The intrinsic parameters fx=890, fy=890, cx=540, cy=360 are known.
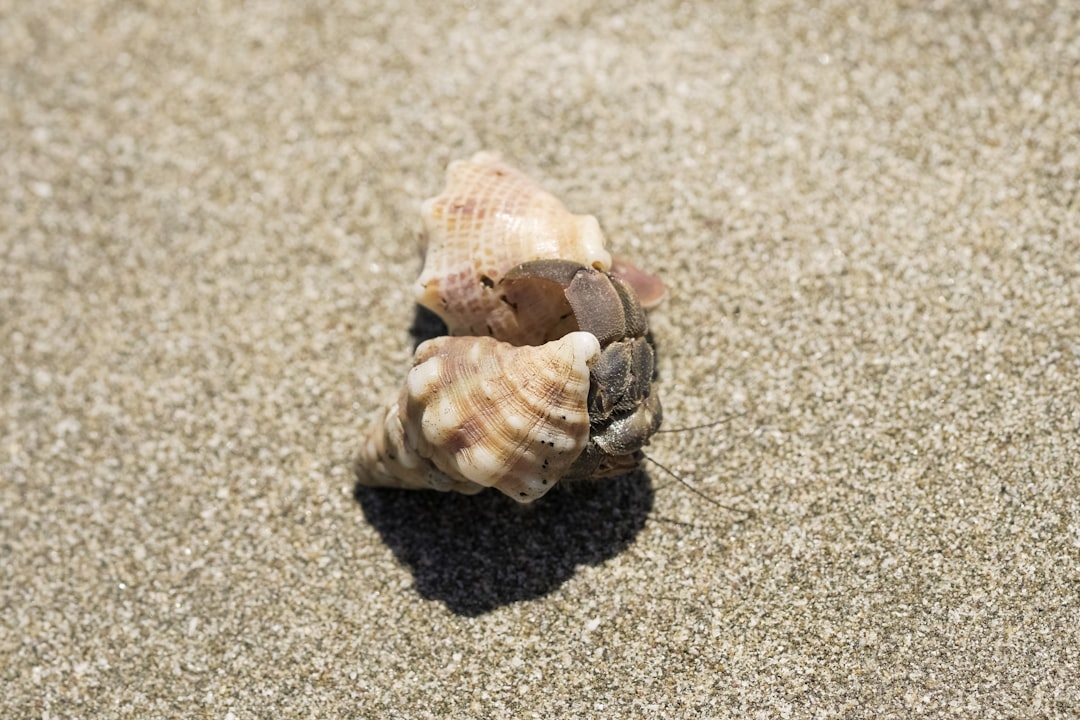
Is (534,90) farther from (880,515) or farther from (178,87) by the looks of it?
(880,515)

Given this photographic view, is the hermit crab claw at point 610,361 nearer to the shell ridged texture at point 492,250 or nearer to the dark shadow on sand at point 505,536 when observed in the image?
the shell ridged texture at point 492,250

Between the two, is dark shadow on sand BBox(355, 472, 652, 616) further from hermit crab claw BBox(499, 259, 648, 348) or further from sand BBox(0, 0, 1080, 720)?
hermit crab claw BBox(499, 259, 648, 348)

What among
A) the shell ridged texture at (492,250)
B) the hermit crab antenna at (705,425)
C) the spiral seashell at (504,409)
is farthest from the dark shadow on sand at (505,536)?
the shell ridged texture at (492,250)

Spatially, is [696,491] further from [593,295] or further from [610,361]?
[593,295]

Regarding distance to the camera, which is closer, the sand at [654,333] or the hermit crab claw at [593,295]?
the hermit crab claw at [593,295]

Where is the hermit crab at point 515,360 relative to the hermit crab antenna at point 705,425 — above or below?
above

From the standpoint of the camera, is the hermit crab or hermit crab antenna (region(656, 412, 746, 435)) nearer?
the hermit crab

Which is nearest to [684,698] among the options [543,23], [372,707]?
[372,707]

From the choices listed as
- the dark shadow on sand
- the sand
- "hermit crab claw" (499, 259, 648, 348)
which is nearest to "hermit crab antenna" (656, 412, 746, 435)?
the sand

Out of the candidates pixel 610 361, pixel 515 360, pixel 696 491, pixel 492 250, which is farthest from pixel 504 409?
pixel 696 491
